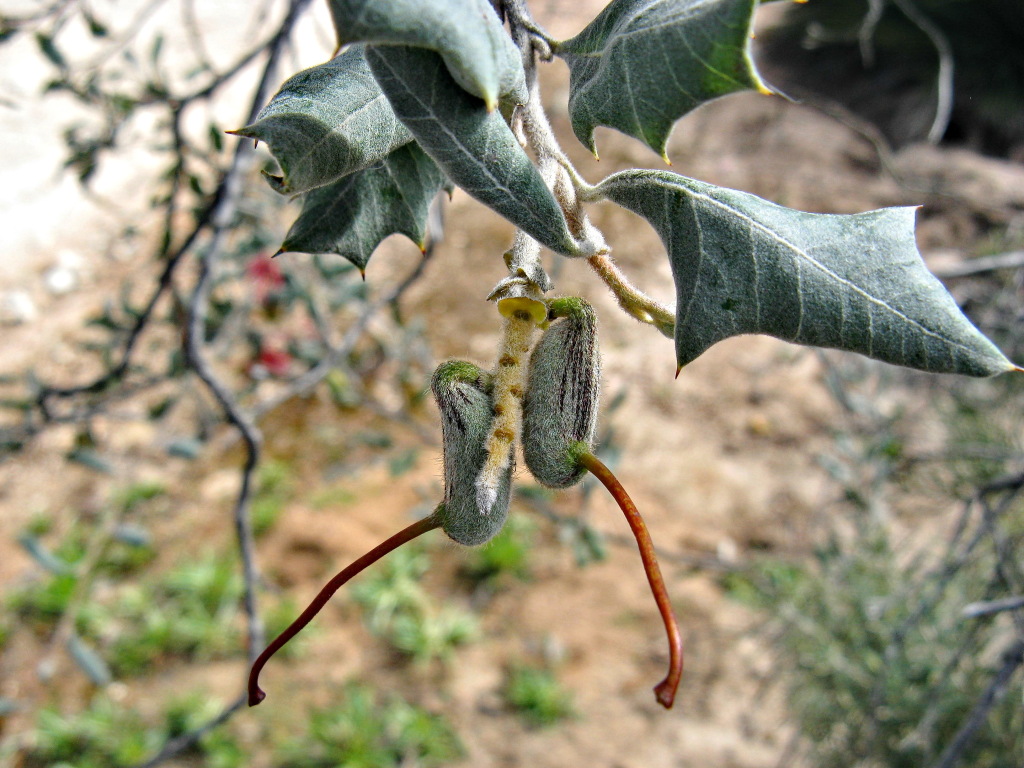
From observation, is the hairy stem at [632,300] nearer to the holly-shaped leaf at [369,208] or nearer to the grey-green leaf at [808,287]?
the grey-green leaf at [808,287]

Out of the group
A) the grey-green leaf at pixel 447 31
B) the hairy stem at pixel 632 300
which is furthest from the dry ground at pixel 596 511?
the grey-green leaf at pixel 447 31

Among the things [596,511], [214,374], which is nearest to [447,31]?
[214,374]

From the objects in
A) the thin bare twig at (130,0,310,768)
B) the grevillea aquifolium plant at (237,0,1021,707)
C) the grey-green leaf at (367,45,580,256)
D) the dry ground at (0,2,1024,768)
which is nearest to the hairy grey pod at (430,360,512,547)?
the grevillea aquifolium plant at (237,0,1021,707)

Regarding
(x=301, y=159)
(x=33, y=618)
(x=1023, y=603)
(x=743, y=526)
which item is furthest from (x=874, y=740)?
(x=33, y=618)

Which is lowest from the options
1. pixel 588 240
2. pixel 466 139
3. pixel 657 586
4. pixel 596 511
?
pixel 596 511

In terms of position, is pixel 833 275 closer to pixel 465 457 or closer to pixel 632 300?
pixel 632 300

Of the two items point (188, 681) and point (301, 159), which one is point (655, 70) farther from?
point (188, 681)
